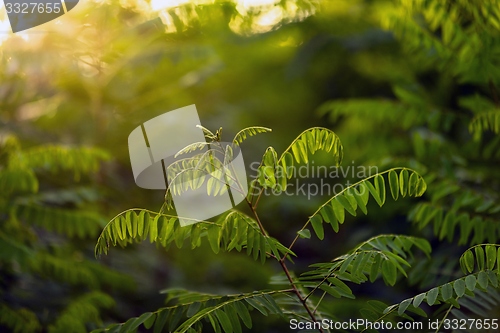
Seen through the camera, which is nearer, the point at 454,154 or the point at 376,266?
the point at 376,266

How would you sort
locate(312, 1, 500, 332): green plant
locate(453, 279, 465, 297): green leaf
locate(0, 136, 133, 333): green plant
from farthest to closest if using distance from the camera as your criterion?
locate(0, 136, 133, 333): green plant
locate(312, 1, 500, 332): green plant
locate(453, 279, 465, 297): green leaf

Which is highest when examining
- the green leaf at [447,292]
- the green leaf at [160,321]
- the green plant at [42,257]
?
the green leaf at [447,292]

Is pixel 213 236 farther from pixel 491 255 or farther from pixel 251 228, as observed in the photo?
pixel 491 255

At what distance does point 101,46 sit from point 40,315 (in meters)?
1.20

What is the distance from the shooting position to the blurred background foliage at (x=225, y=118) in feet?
5.41

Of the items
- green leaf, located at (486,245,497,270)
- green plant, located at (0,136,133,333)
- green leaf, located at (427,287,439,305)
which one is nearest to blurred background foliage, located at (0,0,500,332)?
green plant, located at (0,136,133,333)

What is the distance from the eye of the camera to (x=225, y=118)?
288cm

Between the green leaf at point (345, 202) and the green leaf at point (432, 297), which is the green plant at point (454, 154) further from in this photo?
the green leaf at point (345, 202)

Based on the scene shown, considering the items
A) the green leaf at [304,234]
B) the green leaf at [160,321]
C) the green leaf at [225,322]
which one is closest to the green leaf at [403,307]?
the green leaf at [304,234]

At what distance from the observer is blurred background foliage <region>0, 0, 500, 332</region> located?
64.9 inches

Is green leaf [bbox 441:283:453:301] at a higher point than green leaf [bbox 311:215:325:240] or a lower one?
lower

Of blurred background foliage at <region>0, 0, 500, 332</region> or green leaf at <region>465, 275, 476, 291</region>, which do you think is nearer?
green leaf at <region>465, 275, 476, 291</region>

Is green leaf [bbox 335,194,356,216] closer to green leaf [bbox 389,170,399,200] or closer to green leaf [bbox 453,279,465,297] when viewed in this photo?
green leaf [bbox 389,170,399,200]

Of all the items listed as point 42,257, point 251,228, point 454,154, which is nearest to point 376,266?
point 251,228
